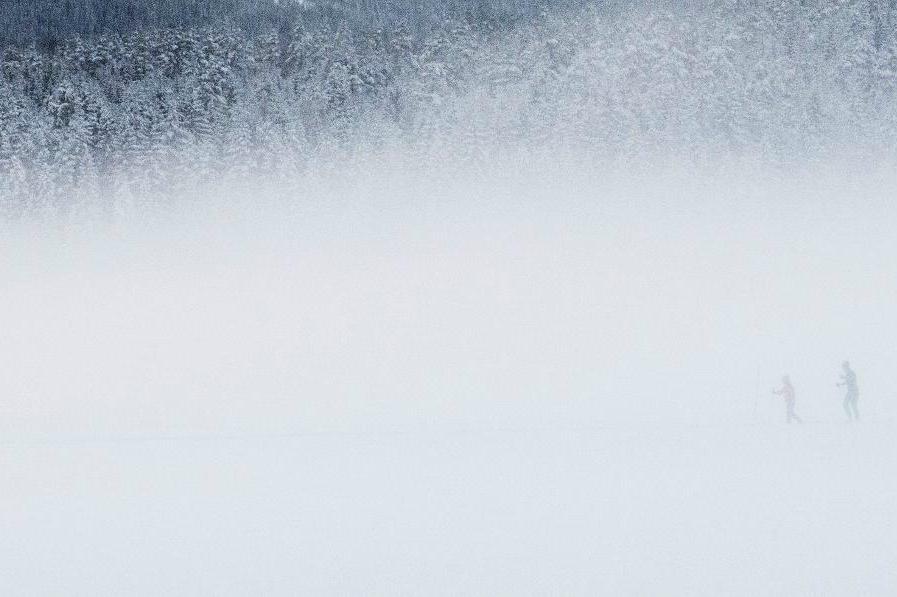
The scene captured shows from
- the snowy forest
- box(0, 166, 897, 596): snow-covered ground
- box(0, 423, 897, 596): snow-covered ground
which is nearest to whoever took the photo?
box(0, 423, 897, 596): snow-covered ground

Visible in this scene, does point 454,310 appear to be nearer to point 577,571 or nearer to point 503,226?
point 503,226

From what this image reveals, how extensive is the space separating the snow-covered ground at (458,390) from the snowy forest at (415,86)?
3009mm

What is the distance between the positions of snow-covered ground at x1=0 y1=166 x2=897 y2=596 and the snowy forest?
3.01 metres

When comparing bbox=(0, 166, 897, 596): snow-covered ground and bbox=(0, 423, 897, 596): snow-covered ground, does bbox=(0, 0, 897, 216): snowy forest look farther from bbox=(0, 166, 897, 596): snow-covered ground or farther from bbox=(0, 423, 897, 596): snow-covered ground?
bbox=(0, 423, 897, 596): snow-covered ground

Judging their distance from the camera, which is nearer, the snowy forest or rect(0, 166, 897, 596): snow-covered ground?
rect(0, 166, 897, 596): snow-covered ground

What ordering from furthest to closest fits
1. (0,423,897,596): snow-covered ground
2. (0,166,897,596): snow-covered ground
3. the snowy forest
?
the snowy forest → (0,166,897,596): snow-covered ground → (0,423,897,596): snow-covered ground

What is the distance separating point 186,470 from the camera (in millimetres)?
12422

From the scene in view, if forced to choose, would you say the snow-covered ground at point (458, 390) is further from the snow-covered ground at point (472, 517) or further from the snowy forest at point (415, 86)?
the snowy forest at point (415, 86)

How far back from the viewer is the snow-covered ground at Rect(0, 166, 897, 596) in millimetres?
9539

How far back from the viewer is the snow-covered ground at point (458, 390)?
9.54m

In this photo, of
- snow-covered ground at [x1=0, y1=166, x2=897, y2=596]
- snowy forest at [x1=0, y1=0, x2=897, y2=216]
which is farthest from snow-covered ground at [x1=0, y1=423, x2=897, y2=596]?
snowy forest at [x1=0, y1=0, x2=897, y2=216]

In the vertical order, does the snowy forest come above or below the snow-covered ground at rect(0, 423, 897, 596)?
above

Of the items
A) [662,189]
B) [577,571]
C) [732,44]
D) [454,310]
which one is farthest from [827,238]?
[577,571]

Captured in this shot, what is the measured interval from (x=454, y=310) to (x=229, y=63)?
29513mm
